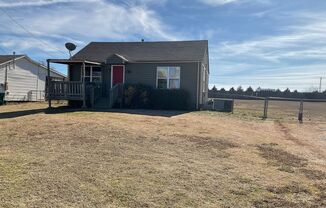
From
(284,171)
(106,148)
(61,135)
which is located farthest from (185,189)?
(61,135)

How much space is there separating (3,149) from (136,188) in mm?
4086

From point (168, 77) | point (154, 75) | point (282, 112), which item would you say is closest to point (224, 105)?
point (168, 77)

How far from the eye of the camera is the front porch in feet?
61.2

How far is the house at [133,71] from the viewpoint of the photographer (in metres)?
18.9

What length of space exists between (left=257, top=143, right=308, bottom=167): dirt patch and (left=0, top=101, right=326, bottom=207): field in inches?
0.9

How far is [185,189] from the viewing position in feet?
16.8

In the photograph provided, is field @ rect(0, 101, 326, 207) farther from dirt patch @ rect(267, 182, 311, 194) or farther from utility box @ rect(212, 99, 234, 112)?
utility box @ rect(212, 99, 234, 112)

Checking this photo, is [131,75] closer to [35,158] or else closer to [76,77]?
[76,77]

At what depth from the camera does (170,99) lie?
19.8 m

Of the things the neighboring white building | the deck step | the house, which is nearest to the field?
the house

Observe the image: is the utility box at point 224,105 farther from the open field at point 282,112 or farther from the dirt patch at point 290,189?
the dirt patch at point 290,189

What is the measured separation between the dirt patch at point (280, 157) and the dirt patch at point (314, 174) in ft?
1.64

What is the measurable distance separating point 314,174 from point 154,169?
3.00m

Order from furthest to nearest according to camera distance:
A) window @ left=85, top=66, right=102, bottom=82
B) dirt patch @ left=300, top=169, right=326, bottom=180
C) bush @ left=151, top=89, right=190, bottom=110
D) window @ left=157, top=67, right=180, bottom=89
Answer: window @ left=85, top=66, right=102, bottom=82
window @ left=157, top=67, right=180, bottom=89
bush @ left=151, top=89, right=190, bottom=110
dirt patch @ left=300, top=169, right=326, bottom=180
